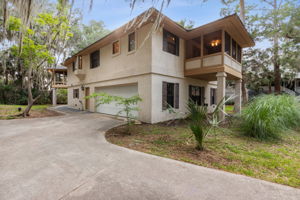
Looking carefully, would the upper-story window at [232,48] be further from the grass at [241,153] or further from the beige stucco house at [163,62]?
the grass at [241,153]

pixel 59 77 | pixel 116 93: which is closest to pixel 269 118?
pixel 116 93

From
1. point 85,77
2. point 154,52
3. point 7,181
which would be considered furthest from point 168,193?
point 85,77

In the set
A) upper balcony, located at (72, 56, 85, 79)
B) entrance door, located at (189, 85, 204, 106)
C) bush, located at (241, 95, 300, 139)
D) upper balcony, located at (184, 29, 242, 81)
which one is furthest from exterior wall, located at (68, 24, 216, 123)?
bush, located at (241, 95, 300, 139)

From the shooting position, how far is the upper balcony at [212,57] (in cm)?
727

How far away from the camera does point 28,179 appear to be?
2279mm

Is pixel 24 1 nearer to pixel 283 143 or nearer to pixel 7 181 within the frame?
pixel 7 181

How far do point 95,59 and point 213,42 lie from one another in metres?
8.65

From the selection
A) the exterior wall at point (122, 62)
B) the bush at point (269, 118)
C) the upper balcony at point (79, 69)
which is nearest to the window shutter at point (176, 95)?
the exterior wall at point (122, 62)

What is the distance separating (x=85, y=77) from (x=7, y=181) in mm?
10638

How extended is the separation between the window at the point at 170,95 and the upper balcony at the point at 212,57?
4.30 ft

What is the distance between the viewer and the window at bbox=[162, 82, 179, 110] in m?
7.61

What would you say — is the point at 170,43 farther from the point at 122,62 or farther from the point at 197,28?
the point at 122,62

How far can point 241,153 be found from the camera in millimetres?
3477

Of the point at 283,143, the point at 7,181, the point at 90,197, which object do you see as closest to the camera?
the point at 90,197
